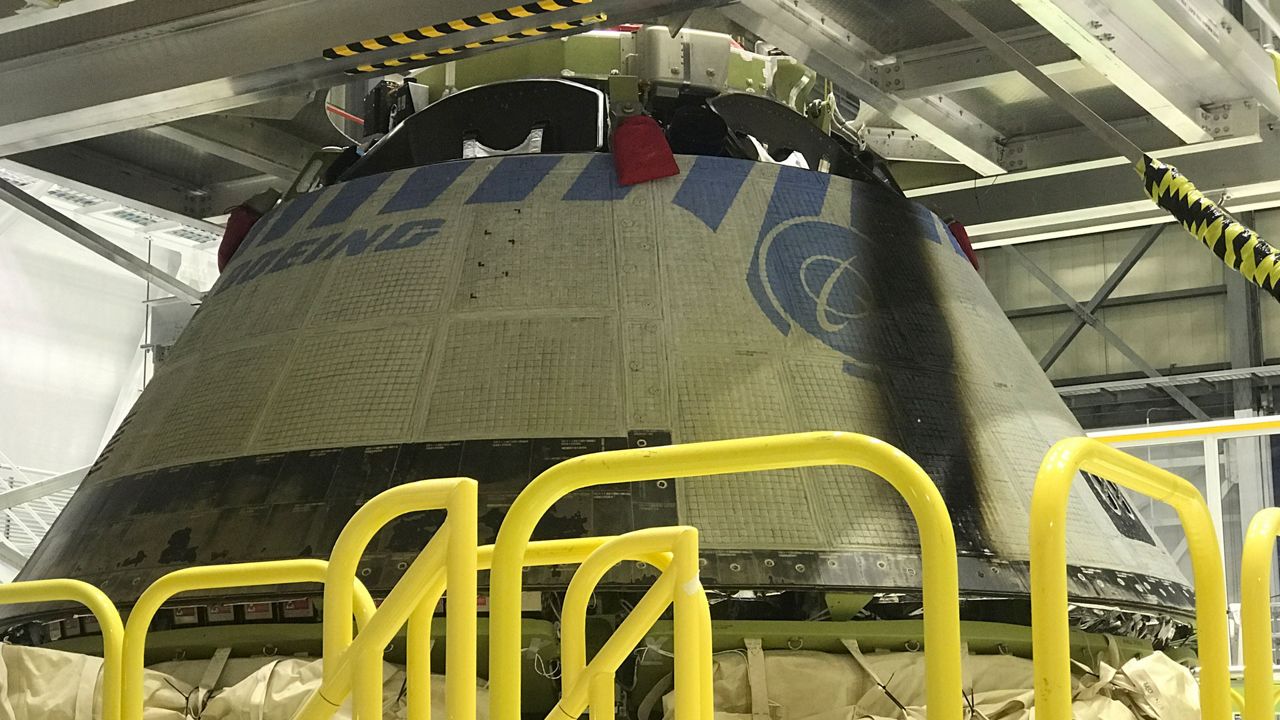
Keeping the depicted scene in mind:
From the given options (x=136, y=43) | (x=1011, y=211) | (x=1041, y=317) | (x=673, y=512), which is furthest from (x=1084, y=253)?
(x=673, y=512)

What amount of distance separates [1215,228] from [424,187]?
3.54 metres

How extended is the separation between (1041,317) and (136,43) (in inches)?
372

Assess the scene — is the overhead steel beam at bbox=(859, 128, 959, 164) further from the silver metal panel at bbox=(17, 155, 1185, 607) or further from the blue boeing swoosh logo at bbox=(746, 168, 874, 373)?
the blue boeing swoosh logo at bbox=(746, 168, 874, 373)

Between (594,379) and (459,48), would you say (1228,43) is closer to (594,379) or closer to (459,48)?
(459,48)

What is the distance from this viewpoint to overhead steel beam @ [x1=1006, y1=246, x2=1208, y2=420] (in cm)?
1260

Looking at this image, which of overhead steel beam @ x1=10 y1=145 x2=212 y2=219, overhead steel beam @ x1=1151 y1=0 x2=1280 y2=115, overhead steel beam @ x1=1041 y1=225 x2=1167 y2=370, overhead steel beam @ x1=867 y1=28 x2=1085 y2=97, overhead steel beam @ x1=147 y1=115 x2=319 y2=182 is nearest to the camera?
overhead steel beam @ x1=1151 y1=0 x2=1280 y2=115

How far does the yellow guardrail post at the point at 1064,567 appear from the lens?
7.12 ft

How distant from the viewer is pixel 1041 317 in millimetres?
13688

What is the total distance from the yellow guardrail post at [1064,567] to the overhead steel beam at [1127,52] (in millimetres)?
3731

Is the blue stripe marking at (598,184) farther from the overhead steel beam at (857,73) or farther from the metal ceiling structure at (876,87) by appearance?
the overhead steel beam at (857,73)

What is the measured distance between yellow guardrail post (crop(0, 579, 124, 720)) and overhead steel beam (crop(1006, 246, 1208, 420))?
10625 mm

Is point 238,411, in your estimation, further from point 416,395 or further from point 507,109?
point 507,109

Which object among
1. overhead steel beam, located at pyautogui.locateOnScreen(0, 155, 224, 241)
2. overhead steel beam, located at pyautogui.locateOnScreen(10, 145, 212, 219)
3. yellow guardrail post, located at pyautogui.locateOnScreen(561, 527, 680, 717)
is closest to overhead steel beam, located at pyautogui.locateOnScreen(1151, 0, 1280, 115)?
yellow guardrail post, located at pyautogui.locateOnScreen(561, 527, 680, 717)

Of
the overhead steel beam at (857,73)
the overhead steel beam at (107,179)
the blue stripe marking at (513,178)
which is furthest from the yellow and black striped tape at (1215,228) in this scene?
the overhead steel beam at (107,179)
